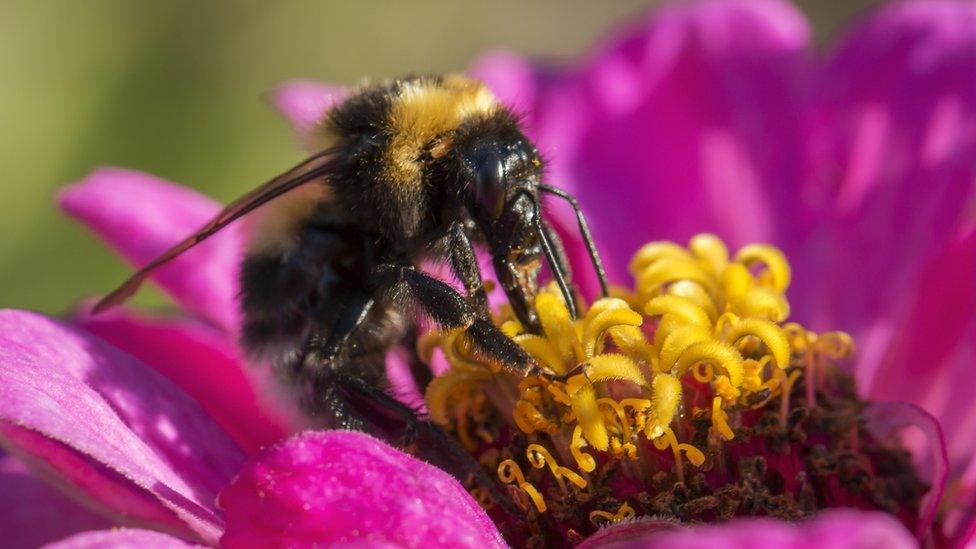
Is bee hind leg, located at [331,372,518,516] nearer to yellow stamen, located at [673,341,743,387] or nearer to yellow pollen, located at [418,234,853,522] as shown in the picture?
yellow pollen, located at [418,234,853,522]

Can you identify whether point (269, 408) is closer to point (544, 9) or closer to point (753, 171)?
point (753, 171)

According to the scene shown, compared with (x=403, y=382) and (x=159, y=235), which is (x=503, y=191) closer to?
(x=403, y=382)

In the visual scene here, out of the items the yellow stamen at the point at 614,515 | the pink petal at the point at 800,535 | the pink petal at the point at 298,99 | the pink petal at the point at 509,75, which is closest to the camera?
the pink petal at the point at 800,535

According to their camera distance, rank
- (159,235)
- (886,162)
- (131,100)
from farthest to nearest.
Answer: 1. (131,100)
2. (886,162)
3. (159,235)

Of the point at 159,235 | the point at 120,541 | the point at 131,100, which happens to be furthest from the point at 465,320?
the point at 131,100

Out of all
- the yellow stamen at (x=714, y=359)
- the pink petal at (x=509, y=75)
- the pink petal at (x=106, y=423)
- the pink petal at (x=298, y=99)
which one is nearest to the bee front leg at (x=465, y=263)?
the yellow stamen at (x=714, y=359)

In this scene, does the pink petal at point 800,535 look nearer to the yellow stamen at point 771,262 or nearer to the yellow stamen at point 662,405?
the yellow stamen at point 662,405
